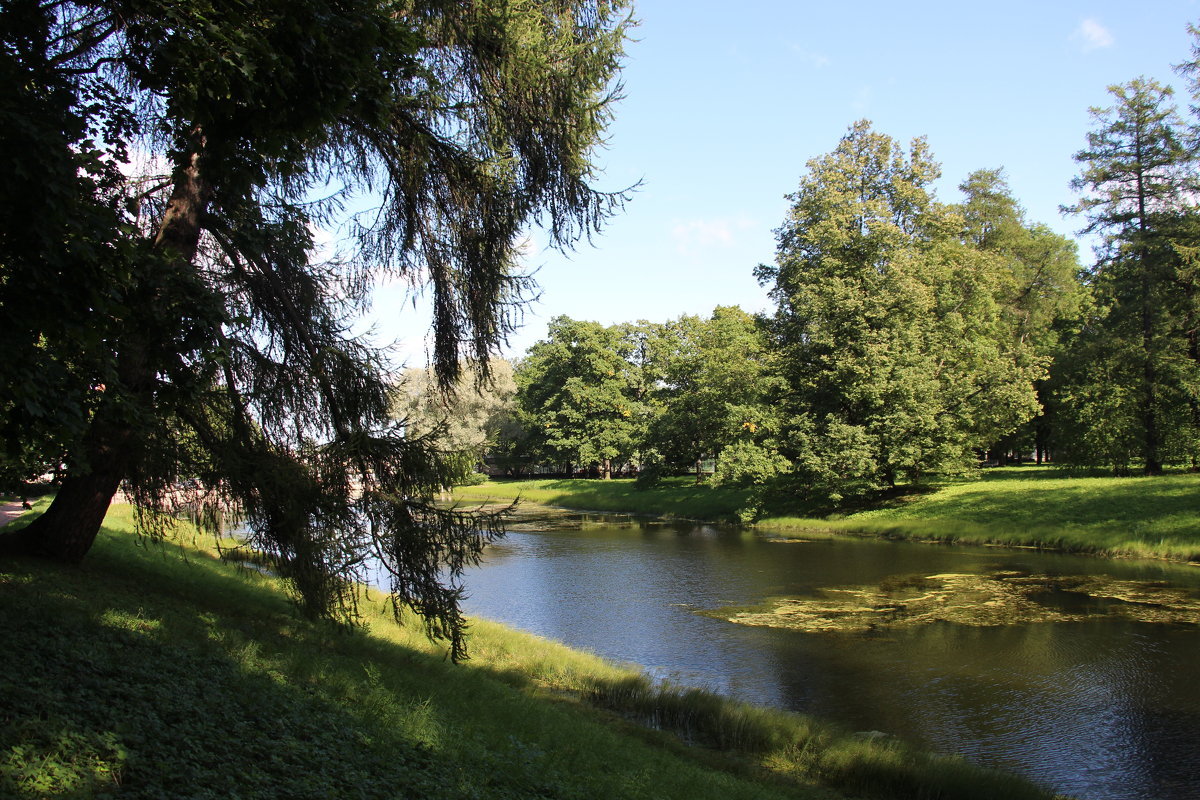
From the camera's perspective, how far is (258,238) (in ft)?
29.4

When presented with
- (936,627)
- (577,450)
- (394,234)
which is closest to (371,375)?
(394,234)

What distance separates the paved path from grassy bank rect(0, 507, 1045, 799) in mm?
8532

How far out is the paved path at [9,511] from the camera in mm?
18087

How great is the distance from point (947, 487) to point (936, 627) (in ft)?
57.7

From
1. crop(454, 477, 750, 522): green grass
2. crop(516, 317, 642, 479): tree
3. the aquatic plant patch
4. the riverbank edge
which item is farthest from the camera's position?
crop(516, 317, 642, 479): tree

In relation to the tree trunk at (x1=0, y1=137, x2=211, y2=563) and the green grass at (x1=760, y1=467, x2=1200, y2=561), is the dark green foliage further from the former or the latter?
the tree trunk at (x1=0, y1=137, x2=211, y2=563)

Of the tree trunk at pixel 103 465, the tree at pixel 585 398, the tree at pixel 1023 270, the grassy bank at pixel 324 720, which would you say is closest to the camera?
the grassy bank at pixel 324 720

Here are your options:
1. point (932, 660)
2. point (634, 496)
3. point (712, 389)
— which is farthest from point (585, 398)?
point (932, 660)

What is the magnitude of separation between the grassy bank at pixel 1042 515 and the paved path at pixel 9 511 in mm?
24461

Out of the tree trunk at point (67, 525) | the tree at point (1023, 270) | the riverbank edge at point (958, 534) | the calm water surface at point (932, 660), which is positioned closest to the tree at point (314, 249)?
the tree trunk at point (67, 525)

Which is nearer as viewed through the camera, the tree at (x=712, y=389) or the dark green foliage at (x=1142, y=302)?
the dark green foliage at (x=1142, y=302)

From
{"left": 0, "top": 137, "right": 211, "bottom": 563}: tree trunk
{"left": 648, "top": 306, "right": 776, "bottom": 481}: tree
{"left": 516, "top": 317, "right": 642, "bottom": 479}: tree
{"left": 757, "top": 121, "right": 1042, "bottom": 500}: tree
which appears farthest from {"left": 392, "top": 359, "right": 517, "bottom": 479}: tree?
{"left": 516, "top": 317, "right": 642, "bottom": 479}: tree

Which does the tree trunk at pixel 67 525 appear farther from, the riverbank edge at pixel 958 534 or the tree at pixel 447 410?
the riverbank edge at pixel 958 534

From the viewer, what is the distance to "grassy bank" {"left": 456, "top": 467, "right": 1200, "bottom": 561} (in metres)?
22.4
